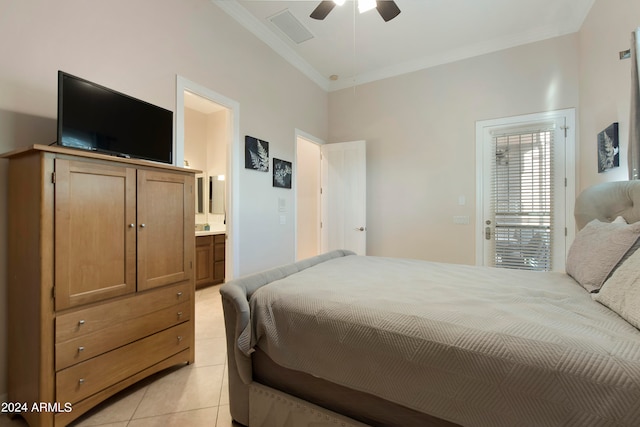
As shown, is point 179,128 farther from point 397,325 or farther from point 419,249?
point 419,249

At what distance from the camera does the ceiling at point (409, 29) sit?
288 cm

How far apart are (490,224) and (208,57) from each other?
12.4ft

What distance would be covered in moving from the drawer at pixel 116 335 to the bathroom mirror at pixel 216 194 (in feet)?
9.77

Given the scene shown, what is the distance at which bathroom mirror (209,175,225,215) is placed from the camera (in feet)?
15.7

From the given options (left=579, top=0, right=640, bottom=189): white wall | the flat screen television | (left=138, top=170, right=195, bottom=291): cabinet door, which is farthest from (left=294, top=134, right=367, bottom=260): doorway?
(left=579, top=0, right=640, bottom=189): white wall

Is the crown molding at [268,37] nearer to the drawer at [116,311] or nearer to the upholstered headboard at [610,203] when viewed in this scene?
the drawer at [116,311]

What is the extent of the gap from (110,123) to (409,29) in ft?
10.6

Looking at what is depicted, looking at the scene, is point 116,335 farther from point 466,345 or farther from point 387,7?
point 387,7


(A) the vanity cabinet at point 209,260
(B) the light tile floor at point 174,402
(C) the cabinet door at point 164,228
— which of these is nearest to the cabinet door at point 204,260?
(A) the vanity cabinet at point 209,260

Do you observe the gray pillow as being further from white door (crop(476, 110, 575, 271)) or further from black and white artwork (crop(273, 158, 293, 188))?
black and white artwork (crop(273, 158, 293, 188))

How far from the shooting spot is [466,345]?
921 millimetres

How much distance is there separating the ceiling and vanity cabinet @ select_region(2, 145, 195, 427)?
2.32m

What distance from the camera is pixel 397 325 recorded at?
1060mm

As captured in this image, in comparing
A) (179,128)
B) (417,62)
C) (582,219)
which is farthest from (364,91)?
(582,219)
